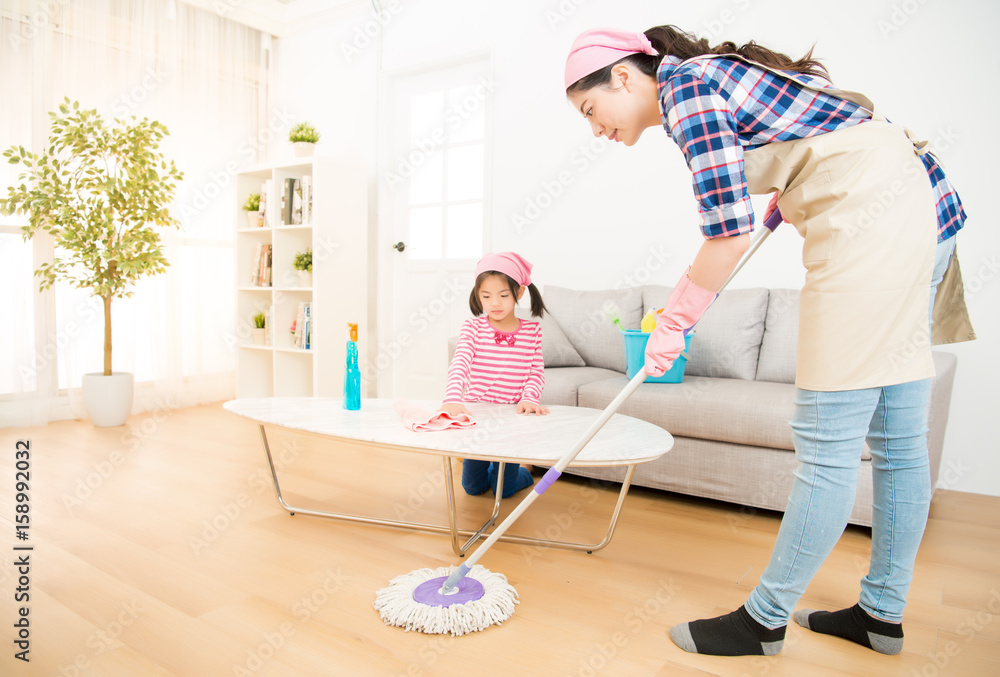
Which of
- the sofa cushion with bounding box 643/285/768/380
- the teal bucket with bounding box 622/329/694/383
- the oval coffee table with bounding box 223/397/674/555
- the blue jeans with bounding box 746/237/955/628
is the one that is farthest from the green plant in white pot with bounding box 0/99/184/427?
the blue jeans with bounding box 746/237/955/628

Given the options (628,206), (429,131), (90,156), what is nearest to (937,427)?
(628,206)

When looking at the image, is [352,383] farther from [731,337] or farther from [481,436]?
[731,337]

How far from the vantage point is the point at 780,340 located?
2.43 metres

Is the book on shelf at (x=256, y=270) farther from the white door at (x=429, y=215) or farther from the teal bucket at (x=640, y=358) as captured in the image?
the teal bucket at (x=640, y=358)

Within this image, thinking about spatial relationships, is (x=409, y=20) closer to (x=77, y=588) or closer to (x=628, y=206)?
(x=628, y=206)

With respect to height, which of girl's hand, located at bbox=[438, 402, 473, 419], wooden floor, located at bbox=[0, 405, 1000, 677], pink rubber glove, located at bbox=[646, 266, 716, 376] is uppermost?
pink rubber glove, located at bbox=[646, 266, 716, 376]

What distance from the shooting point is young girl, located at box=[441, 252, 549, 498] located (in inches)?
83.7

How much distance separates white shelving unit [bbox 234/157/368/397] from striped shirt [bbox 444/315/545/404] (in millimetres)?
1668

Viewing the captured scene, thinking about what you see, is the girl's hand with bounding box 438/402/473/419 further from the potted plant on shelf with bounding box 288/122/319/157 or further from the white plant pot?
the potted plant on shelf with bounding box 288/122/319/157

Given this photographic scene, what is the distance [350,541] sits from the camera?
182 centimetres

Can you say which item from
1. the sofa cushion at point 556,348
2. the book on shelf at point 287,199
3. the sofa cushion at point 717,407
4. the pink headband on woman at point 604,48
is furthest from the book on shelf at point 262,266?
the pink headband on woman at point 604,48

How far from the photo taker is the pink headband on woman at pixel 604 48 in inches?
44.8

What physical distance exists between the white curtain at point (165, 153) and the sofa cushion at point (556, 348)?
2.29 metres

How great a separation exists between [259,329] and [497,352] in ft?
7.71
